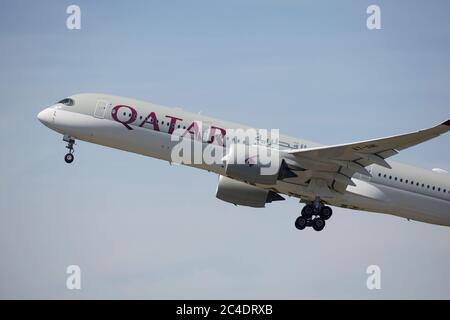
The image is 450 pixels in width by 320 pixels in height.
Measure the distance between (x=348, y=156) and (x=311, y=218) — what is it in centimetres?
463

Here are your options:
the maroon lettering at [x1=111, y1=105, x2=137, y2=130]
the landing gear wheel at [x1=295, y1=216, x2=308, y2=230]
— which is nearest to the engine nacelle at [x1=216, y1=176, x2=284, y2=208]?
the landing gear wheel at [x1=295, y1=216, x2=308, y2=230]

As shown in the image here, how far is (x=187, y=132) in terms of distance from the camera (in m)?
47.1

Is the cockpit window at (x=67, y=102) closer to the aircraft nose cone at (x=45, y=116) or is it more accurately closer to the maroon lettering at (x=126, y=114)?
the aircraft nose cone at (x=45, y=116)

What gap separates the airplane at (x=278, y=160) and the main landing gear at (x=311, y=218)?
5 cm

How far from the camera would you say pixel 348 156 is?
46.2m

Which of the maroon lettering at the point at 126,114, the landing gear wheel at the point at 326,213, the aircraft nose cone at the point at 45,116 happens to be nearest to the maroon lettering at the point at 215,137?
the maroon lettering at the point at 126,114

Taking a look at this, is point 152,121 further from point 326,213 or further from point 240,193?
point 326,213

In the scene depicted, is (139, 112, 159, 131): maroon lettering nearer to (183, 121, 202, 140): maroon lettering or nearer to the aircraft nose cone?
(183, 121, 202, 140): maroon lettering

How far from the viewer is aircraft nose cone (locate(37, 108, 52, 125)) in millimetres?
49084

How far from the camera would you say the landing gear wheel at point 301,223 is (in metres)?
49.2

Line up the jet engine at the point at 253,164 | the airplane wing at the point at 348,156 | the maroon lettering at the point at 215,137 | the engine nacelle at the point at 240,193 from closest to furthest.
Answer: the airplane wing at the point at 348,156, the jet engine at the point at 253,164, the maroon lettering at the point at 215,137, the engine nacelle at the point at 240,193

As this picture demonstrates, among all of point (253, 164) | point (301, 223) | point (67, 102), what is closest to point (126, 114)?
point (67, 102)

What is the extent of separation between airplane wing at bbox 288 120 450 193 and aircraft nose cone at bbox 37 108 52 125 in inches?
493
